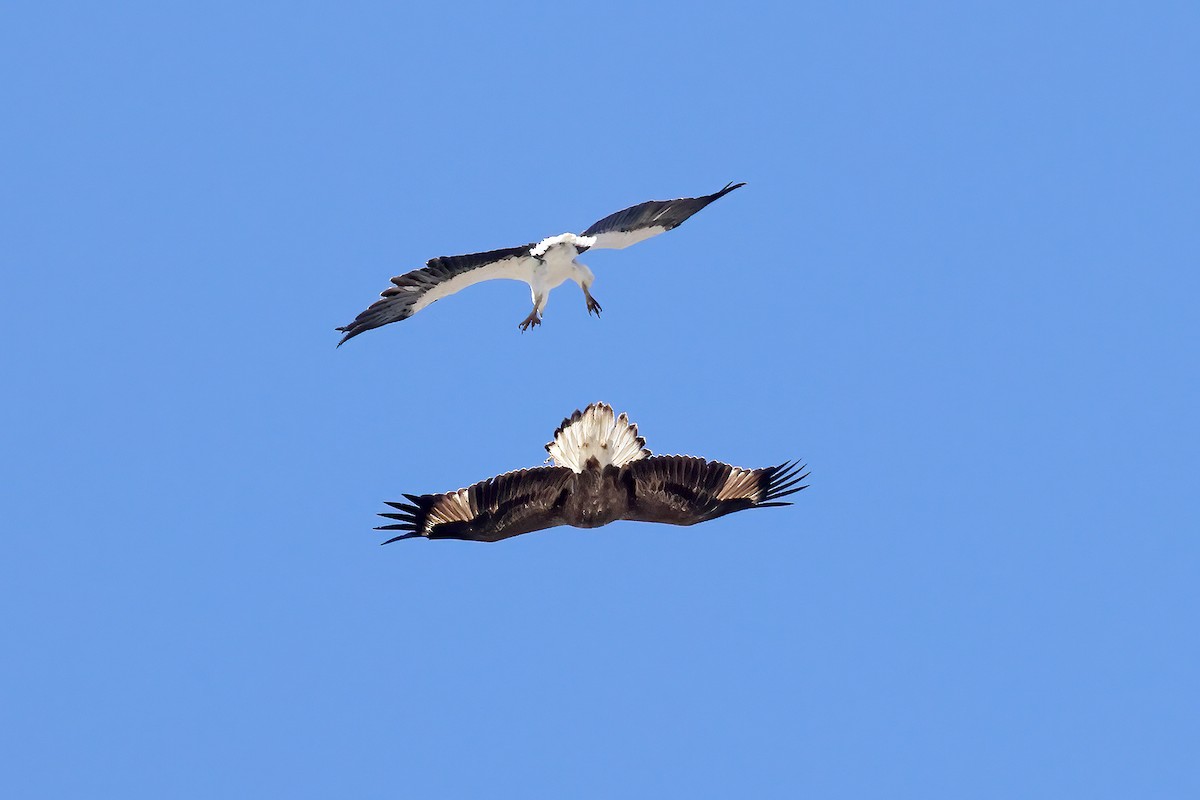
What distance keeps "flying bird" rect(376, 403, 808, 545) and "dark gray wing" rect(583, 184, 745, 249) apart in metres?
1.86

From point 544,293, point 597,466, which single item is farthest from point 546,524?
point 544,293

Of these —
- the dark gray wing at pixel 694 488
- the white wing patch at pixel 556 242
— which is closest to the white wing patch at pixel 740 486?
the dark gray wing at pixel 694 488

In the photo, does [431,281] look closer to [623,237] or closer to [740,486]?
[623,237]

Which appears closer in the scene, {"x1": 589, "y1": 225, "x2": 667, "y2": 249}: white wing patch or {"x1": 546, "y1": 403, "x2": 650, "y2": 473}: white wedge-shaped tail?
{"x1": 546, "y1": 403, "x2": 650, "y2": 473}: white wedge-shaped tail

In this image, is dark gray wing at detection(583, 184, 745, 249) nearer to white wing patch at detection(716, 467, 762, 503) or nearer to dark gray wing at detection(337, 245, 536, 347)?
dark gray wing at detection(337, 245, 536, 347)

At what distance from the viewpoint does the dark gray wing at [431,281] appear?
22.6 metres

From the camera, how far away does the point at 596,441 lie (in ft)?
74.2

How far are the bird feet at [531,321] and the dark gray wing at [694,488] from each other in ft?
6.39

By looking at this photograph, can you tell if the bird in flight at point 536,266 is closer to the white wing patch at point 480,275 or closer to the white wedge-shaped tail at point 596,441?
the white wing patch at point 480,275

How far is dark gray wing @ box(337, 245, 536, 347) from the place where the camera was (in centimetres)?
2259

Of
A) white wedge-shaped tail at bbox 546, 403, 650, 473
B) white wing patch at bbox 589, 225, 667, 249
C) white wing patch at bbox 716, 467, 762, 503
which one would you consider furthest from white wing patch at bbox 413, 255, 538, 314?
white wing patch at bbox 716, 467, 762, 503

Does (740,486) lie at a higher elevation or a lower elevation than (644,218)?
lower

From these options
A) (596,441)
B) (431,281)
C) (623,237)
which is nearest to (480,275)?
(431,281)

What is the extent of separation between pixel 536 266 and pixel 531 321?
0.66m
